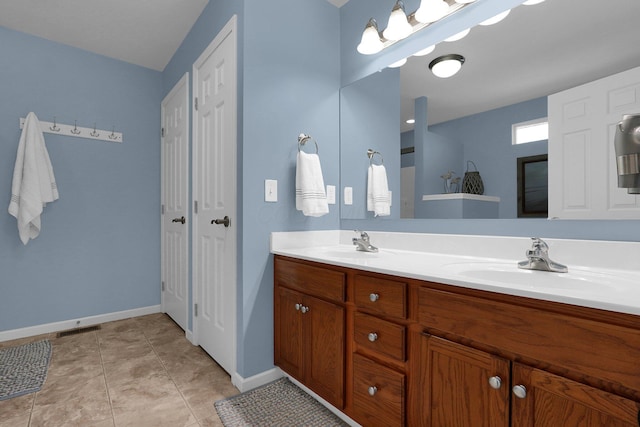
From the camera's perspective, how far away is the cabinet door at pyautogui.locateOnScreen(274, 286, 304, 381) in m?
1.59

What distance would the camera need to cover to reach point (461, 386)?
0.92m

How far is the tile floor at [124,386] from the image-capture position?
1.47 m

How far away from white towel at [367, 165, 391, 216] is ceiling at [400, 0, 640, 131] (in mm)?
439

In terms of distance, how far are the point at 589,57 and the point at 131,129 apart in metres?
3.36

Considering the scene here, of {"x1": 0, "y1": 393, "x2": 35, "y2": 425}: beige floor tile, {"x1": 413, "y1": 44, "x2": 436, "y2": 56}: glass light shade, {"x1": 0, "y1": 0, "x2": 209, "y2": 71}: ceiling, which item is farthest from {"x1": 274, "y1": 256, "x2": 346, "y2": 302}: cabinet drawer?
{"x1": 0, "y1": 0, "x2": 209, "y2": 71}: ceiling

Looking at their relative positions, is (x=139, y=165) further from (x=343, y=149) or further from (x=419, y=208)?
(x=419, y=208)

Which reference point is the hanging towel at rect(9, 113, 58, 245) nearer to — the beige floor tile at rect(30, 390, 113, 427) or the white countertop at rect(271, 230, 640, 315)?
the beige floor tile at rect(30, 390, 113, 427)

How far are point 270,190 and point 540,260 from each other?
4.31 ft

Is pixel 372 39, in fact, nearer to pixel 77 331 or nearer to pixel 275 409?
pixel 275 409

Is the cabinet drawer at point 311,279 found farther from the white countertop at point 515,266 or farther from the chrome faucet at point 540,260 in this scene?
the chrome faucet at point 540,260

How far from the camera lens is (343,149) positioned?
2096 mm

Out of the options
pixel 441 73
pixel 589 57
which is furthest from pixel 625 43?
pixel 441 73

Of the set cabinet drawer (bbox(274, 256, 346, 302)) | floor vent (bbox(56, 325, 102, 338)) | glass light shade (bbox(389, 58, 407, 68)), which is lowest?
floor vent (bbox(56, 325, 102, 338))

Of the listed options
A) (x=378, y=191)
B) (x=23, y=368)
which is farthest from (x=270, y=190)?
(x=23, y=368)
